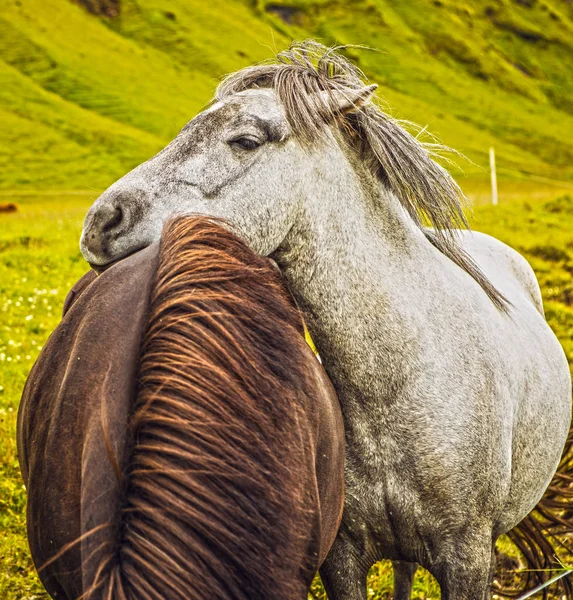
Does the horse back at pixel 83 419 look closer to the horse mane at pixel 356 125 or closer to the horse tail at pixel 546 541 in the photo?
the horse mane at pixel 356 125

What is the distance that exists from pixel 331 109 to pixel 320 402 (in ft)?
4.22

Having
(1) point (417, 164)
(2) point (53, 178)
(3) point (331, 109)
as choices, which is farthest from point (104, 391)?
(2) point (53, 178)

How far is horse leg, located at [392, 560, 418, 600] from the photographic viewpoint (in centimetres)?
388

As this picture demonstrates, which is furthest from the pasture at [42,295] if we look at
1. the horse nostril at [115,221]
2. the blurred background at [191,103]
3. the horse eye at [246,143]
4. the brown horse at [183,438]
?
the brown horse at [183,438]

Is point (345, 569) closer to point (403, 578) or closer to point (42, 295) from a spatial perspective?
point (403, 578)

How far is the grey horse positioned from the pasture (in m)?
0.58

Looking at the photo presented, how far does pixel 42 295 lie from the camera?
28.9 ft

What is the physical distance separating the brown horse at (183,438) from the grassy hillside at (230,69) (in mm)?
35212

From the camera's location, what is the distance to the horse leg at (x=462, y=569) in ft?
8.55

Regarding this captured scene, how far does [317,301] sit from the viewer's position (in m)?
2.60

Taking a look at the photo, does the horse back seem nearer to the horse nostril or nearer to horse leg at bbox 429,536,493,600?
the horse nostril

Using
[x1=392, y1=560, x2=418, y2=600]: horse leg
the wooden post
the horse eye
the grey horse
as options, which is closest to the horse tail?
[x1=392, y1=560, x2=418, y2=600]: horse leg

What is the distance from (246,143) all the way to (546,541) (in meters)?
3.11

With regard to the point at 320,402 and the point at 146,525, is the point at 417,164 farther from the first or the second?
the point at 146,525
